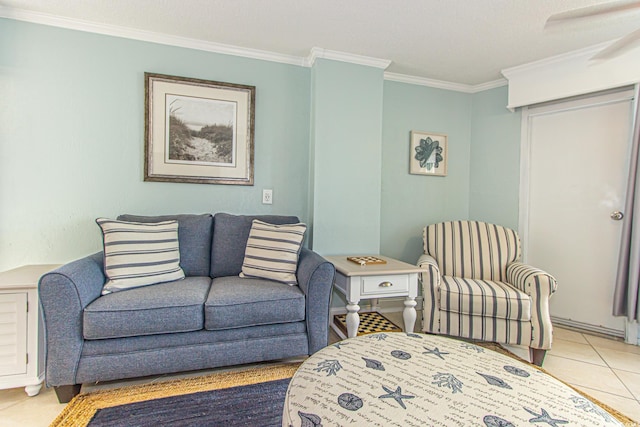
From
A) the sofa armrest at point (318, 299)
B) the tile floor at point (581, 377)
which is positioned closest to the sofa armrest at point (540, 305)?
the tile floor at point (581, 377)

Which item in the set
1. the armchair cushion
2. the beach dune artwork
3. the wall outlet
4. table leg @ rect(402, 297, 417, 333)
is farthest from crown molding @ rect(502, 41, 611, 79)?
the beach dune artwork

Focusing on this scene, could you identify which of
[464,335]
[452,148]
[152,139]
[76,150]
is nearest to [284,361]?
[464,335]

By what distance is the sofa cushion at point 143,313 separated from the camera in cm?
153

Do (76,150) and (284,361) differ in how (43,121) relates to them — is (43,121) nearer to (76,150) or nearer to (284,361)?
(76,150)

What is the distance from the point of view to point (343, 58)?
8.50 feet

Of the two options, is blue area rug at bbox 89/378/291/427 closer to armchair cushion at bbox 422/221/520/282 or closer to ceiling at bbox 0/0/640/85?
armchair cushion at bbox 422/221/520/282

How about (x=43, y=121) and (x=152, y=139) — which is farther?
(x=152, y=139)

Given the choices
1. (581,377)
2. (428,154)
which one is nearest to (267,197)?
(428,154)

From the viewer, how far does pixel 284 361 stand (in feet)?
6.42

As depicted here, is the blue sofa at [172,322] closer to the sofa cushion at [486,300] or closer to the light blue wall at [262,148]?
the light blue wall at [262,148]

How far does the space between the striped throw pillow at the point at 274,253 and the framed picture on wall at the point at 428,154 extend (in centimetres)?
155

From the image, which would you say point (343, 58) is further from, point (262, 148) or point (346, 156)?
point (262, 148)

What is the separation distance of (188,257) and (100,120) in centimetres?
122

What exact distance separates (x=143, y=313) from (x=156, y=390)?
1.38 feet
